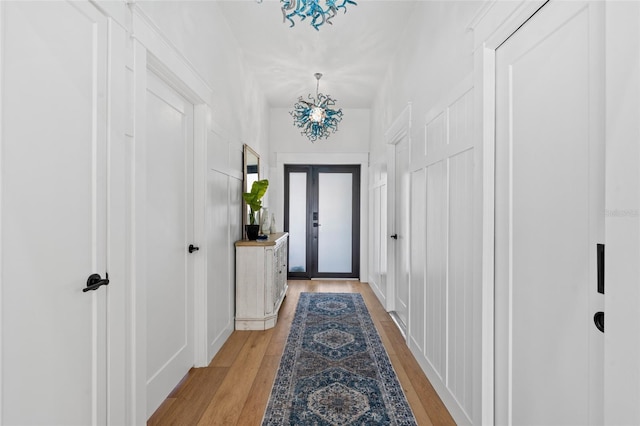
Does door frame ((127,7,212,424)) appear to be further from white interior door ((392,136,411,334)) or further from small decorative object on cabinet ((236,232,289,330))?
white interior door ((392,136,411,334))

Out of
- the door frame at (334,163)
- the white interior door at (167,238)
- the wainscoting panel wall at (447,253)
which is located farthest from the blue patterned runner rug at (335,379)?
the door frame at (334,163)

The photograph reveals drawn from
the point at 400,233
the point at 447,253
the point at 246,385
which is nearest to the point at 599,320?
the point at 447,253

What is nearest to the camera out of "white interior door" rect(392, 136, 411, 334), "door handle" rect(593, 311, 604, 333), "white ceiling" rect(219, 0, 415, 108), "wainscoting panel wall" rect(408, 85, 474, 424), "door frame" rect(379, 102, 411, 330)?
"door handle" rect(593, 311, 604, 333)

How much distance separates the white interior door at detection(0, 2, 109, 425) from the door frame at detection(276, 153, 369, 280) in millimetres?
4373

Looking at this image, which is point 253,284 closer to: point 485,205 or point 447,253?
point 447,253

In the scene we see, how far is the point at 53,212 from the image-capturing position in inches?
44.9

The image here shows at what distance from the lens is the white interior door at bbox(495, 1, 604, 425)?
3.32 ft

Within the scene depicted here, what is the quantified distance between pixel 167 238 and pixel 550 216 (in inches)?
80.0

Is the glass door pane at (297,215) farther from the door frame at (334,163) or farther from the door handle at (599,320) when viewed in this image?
the door handle at (599,320)

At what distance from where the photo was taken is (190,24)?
2.25 meters

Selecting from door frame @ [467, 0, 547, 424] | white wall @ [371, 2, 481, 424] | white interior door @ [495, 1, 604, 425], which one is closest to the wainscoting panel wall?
white wall @ [371, 2, 481, 424]

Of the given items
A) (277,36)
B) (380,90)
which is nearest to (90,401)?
(277,36)

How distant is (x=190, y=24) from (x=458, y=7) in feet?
5.57

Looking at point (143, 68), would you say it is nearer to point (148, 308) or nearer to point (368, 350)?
point (148, 308)
